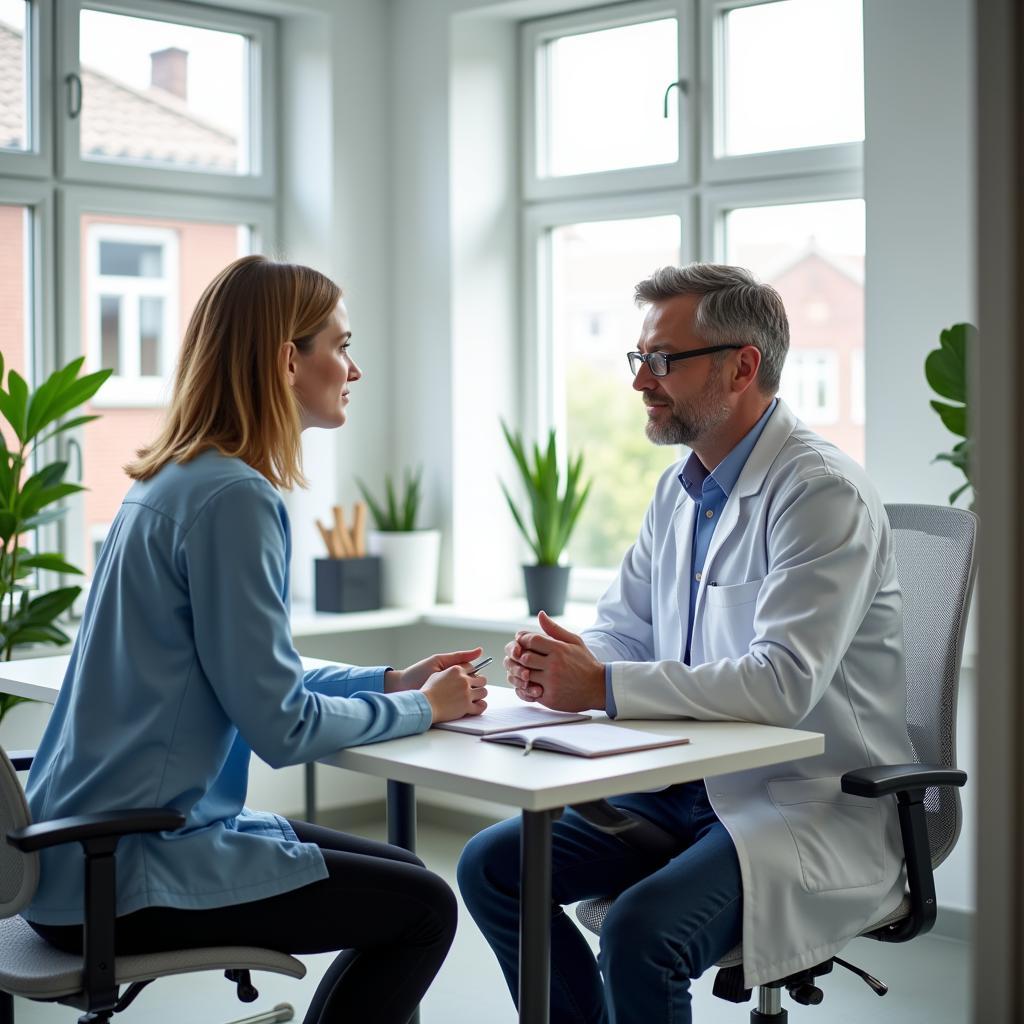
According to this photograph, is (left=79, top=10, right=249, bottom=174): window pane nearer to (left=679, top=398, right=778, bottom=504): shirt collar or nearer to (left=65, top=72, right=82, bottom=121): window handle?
(left=65, top=72, right=82, bottom=121): window handle

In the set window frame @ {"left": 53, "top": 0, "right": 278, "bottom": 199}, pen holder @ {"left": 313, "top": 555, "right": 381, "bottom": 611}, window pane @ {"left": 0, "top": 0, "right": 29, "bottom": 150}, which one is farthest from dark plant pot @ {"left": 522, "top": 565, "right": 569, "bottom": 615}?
Result: window pane @ {"left": 0, "top": 0, "right": 29, "bottom": 150}

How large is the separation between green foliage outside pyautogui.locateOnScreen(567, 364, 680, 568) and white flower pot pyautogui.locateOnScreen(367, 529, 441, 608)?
0.47 metres

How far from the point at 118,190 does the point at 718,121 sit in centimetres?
178

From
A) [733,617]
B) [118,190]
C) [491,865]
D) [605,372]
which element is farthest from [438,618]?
[733,617]

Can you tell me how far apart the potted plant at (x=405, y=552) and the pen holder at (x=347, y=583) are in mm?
45

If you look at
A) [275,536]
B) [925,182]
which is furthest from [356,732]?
[925,182]

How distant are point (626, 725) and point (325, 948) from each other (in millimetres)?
540

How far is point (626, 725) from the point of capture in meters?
2.13

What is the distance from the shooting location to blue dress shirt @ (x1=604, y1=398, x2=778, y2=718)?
247 cm

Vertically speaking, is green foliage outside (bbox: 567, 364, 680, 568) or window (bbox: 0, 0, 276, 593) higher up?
window (bbox: 0, 0, 276, 593)

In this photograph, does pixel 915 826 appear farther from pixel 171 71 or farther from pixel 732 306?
pixel 171 71

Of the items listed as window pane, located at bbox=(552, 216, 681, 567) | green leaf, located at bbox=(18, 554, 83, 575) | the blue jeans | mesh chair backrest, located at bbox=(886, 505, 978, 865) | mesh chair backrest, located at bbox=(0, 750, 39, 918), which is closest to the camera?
mesh chair backrest, located at bbox=(0, 750, 39, 918)

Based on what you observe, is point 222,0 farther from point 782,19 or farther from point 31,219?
point 782,19

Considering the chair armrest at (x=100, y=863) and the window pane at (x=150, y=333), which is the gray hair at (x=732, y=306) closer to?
the chair armrest at (x=100, y=863)
